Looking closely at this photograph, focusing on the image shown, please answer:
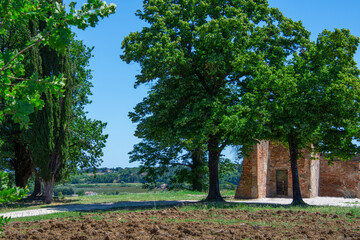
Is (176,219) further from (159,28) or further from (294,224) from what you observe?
(159,28)

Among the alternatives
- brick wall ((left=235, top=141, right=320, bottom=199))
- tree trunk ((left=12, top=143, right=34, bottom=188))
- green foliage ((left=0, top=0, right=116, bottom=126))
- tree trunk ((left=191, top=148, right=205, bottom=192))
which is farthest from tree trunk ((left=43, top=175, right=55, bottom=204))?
green foliage ((left=0, top=0, right=116, bottom=126))

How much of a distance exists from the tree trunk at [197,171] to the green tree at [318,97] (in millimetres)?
12279

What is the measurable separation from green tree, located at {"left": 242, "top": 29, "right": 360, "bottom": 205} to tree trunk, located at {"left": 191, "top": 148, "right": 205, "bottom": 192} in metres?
12.3

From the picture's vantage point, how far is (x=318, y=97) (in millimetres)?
15570

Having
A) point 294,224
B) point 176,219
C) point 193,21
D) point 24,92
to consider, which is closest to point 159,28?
point 193,21

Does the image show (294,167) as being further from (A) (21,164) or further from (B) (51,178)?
(A) (21,164)

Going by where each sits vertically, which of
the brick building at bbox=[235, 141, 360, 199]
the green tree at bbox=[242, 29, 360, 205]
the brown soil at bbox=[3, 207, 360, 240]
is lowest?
the brown soil at bbox=[3, 207, 360, 240]

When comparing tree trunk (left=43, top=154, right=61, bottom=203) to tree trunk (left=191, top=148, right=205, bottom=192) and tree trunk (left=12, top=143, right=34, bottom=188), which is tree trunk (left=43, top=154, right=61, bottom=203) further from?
tree trunk (left=191, top=148, right=205, bottom=192)

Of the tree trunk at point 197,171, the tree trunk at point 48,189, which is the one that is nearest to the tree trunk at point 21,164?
the tree trunk at point 48,189

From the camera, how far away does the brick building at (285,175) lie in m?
21.0

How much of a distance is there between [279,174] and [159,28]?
42.3 ft

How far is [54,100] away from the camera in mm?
19172

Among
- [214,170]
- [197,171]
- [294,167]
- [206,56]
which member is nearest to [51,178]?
[214,170]

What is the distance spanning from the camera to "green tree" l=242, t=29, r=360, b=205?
604 inches
